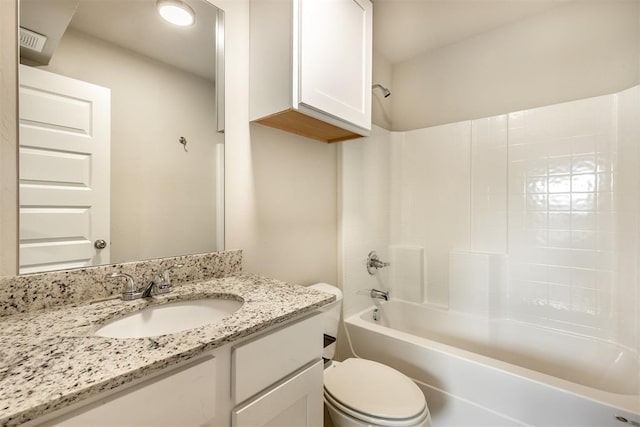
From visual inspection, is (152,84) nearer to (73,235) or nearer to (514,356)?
(73,235)

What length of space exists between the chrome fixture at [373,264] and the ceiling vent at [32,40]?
188cm

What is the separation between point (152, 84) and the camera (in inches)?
39.8

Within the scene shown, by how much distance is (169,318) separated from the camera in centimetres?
87

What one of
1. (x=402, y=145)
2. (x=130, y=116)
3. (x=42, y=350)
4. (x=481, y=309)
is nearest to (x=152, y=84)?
(x=130, y=116)

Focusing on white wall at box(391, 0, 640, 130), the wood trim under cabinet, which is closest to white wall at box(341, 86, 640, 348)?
white wall at box(391, 0, 640, 130)

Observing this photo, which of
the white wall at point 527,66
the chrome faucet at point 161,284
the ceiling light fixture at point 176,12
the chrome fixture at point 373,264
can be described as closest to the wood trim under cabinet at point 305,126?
the ceiling light fixture at point 176,12

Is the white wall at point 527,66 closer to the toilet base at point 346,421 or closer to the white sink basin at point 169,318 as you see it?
the toilet base at point 346,421

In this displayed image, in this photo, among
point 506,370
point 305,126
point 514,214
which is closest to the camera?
point 506,370

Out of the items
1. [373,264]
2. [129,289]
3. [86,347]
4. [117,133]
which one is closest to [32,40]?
[117,133]

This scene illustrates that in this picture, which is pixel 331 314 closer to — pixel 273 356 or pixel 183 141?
pixel 273 356

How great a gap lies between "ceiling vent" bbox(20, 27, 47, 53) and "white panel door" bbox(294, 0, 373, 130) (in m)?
0.79

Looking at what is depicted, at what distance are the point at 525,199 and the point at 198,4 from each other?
2099 millimetres

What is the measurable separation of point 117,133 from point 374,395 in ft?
4.53

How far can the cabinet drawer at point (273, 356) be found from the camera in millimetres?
664
